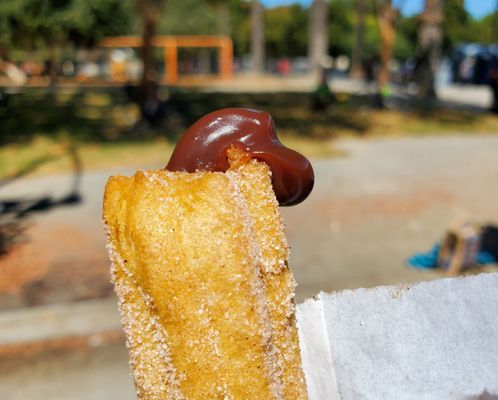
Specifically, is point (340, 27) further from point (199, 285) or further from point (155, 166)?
point (199, 285)

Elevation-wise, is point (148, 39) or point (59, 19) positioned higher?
point (59, 19)

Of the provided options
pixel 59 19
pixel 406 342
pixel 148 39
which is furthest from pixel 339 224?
pixel 59 19

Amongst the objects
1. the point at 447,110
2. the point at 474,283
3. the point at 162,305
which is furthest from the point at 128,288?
the point at 447,110

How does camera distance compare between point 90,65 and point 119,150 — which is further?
point 90,65

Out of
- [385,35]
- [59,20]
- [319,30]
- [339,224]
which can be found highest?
[59,20]

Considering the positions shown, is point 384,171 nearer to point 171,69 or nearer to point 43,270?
point 43,270
